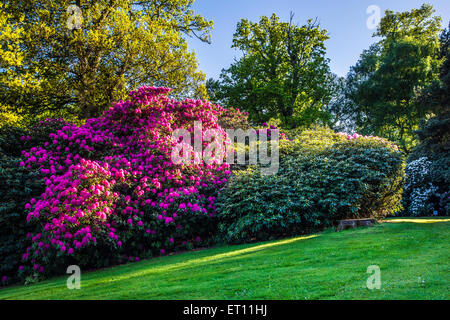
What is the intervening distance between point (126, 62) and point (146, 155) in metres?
8.01

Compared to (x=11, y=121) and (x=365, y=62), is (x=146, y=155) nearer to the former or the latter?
(x=11, y=121)

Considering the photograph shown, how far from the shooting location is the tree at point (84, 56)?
533 inches

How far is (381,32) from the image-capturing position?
99.0 ft

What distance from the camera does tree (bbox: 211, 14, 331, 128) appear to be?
25.1 m

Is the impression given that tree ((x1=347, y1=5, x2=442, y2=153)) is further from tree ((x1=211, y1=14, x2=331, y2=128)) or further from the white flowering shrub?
the white flowering shrub

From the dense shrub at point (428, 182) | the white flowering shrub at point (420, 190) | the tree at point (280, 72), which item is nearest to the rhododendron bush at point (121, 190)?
the dense shrub at point (428, 182)

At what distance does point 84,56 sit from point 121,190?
9106 mm

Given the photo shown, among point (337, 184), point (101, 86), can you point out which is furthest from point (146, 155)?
point (101, 86)

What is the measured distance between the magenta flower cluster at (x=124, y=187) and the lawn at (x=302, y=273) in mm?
945

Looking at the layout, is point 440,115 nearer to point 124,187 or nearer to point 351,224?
point 351,224

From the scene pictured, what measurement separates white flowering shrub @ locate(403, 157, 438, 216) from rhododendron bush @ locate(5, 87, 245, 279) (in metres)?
9.05

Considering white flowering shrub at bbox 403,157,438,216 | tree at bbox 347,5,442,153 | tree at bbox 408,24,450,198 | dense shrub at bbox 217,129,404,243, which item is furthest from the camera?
tree at bbox 347,5,442,153

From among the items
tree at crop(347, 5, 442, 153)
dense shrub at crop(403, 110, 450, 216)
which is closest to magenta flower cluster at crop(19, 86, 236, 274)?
dense shrub at crop(403, 110, 450, 216)

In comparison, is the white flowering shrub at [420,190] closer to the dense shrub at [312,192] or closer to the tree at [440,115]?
the tree at [440,115]
